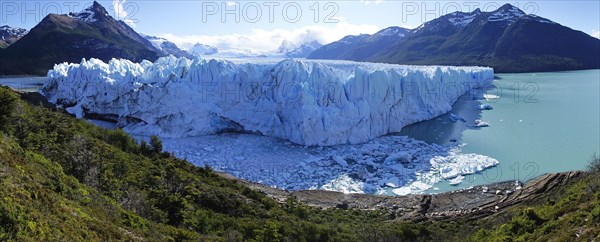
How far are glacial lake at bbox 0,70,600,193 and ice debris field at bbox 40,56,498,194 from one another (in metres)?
0.92

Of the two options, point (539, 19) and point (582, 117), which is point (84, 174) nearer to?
point (582, 117)

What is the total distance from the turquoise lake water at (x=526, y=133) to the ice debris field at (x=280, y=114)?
2.82ft

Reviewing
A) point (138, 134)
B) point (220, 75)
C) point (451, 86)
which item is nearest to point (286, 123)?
point (220, 75)

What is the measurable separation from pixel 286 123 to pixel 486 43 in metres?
75.9

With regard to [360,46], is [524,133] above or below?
below

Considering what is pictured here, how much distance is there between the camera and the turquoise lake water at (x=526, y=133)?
1551 centimetres

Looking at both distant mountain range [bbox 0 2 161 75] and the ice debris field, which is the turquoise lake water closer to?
the ice debris field

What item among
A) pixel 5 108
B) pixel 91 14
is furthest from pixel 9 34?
pixel 5 108

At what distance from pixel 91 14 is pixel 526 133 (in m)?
81.8

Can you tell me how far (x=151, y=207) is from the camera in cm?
748

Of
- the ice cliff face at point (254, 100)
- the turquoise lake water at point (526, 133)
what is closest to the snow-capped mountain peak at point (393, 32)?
the turquoise lake water at point (526, 133)

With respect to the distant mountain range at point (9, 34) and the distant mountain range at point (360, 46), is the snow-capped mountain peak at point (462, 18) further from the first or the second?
the distant mountain range at point (9, 34)

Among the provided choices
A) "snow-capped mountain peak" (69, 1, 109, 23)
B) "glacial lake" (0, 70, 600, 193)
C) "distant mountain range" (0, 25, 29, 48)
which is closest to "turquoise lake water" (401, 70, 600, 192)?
"glacial lake" (0, 70, 600, 193)

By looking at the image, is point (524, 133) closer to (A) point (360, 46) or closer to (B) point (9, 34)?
(A) point (360, 46)
